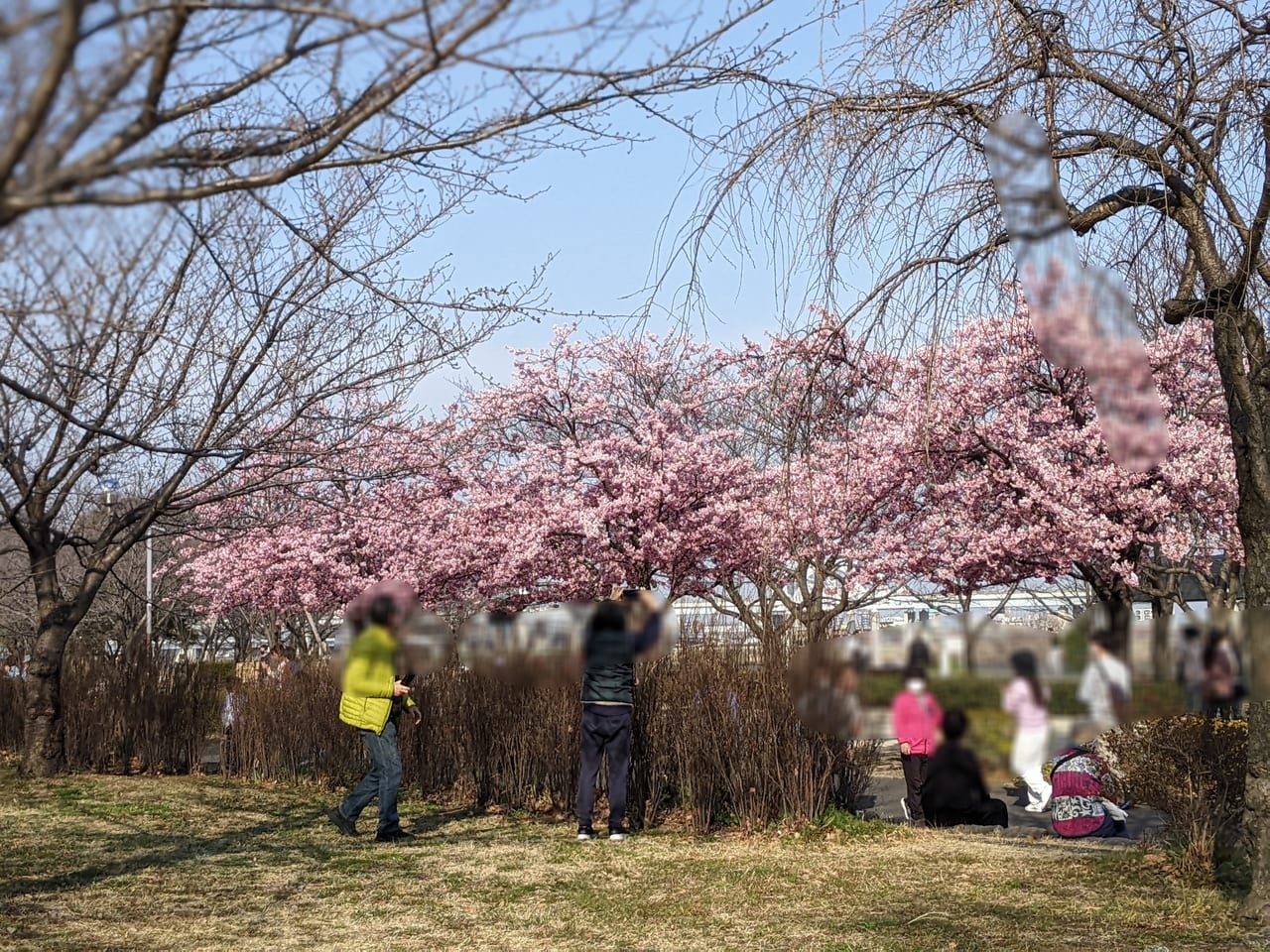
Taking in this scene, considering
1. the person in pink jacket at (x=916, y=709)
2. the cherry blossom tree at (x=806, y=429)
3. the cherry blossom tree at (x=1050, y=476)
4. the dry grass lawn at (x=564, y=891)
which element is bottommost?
the dry grass lawn at (x=564, y=891)

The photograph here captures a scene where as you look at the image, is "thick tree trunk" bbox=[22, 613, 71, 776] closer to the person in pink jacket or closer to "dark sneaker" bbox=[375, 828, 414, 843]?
"dark sneaker" bbox=[375, 828, 414, 843]

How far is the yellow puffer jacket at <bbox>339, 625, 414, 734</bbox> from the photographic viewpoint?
8273 mm

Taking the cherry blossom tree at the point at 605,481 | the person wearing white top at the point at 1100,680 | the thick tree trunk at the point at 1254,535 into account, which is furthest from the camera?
the cherry blossom tree at the point at 605,481

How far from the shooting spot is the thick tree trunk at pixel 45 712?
38.5 ft

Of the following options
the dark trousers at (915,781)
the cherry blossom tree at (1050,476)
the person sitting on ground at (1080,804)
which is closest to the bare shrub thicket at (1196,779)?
the person sitting on ground at (1080,804)

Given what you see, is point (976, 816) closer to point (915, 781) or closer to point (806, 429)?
point (915, 781)

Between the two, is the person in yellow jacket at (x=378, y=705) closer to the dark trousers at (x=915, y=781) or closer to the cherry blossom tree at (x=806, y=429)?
the cherry blossom tree at (x=806, y=429)

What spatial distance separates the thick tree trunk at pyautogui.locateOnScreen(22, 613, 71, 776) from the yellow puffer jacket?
4.82m

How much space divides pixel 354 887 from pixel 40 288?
396 centimetres

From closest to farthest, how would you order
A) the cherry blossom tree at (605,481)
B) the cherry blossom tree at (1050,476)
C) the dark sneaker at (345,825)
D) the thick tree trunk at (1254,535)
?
the thick tree trunk at (1254,535), the dark sneaker at (345,825), the cherry blossom tree at (1050,476), the cherry blossom tree at (605,481)

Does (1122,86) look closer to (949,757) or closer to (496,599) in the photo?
(949,757)

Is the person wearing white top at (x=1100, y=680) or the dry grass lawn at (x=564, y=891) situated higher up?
the person wearing white top at (x=1100, y=680)

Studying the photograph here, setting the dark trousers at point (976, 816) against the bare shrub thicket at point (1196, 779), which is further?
the dark trousers at point (976, 816)

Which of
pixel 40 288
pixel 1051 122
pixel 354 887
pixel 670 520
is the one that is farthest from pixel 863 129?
pixel 670 520
